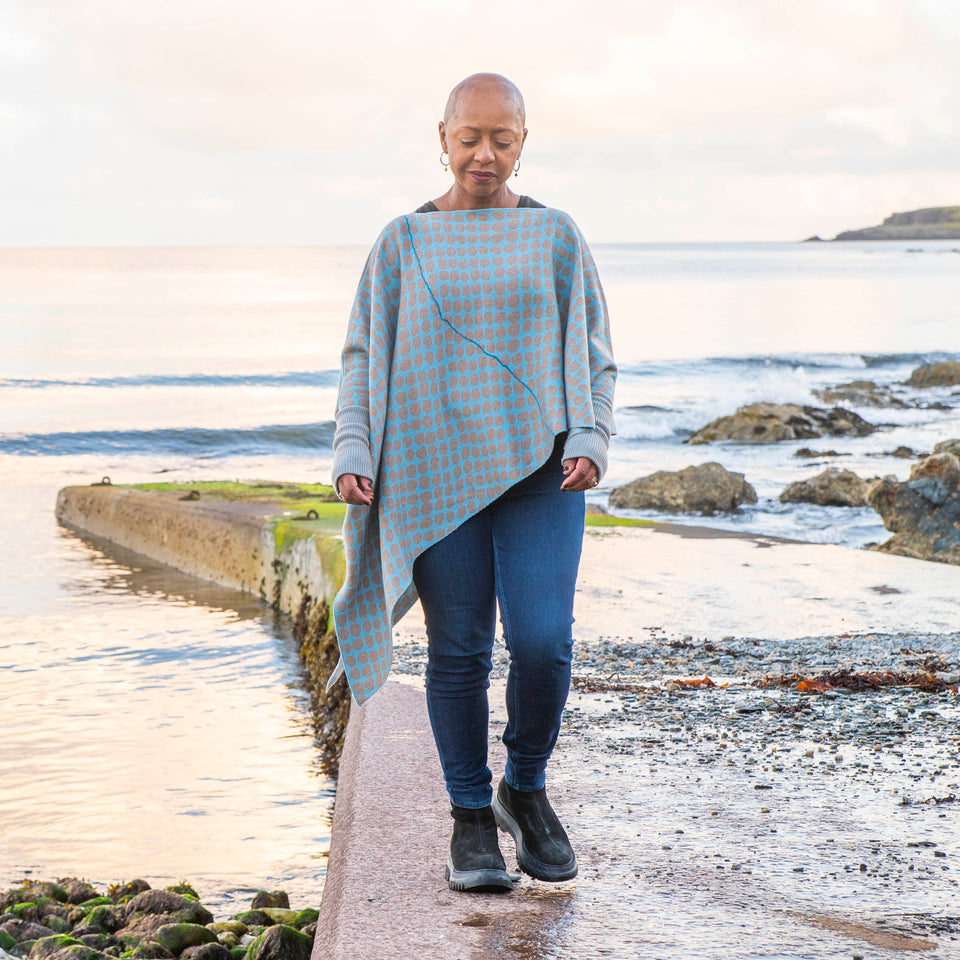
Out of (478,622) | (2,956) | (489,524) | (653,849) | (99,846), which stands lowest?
(99,846)

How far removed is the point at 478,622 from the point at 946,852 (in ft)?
4.79

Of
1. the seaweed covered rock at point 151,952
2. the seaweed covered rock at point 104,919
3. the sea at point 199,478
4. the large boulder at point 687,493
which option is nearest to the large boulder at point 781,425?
the sea at point 199,478

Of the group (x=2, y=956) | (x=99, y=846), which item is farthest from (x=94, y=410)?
(x=2, y=956)

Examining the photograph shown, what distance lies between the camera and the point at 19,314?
5756 cm

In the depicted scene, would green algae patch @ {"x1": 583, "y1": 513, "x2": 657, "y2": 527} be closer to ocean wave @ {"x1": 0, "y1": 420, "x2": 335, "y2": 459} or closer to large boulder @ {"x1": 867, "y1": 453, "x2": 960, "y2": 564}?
large boulder @ {"x1": 867, "y1": 453, "x2": 960, "y2": 564}

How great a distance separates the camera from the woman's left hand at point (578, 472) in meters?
2.60

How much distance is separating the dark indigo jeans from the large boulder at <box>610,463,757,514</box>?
32.1 ft

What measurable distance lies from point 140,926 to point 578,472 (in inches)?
89.4

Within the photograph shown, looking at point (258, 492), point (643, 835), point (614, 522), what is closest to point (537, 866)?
point (643, 835)

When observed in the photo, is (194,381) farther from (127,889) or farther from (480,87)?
(480,87)

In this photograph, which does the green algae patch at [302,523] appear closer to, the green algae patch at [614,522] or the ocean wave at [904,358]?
the green algae patch at [614,522]

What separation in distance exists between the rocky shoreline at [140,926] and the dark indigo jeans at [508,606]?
1071 millimetres

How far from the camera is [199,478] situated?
1962 centimetres

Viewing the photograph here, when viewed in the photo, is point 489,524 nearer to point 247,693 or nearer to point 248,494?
point 247,693
